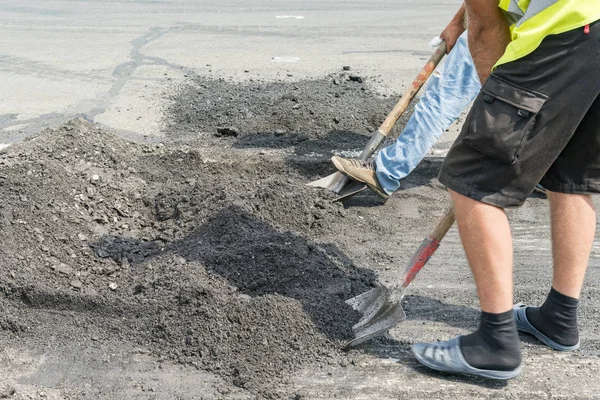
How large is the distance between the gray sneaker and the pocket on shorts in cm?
84

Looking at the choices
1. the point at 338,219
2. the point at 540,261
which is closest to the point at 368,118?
the point at 338,219

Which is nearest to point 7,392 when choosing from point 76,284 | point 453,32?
point 76,284

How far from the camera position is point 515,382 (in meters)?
3.12

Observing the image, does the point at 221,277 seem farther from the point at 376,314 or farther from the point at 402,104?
the point at 402,104

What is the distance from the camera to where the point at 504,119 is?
9.17 ft

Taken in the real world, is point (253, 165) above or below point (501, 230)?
below

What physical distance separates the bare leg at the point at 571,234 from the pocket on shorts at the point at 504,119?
0.50 meters

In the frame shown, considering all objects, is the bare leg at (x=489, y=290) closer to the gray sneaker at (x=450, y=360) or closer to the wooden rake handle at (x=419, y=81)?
the gray sneaker at (x=450, y=360)

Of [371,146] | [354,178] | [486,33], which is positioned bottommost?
[354,178]

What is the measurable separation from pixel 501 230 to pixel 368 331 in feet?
2.55

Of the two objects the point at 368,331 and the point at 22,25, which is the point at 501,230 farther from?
the point at 22,25

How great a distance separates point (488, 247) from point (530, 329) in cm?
73

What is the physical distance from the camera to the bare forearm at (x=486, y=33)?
9.23 ft

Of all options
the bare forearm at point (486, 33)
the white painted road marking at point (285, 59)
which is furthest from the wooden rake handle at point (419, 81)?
the white painted road marking at point (285, 59)
